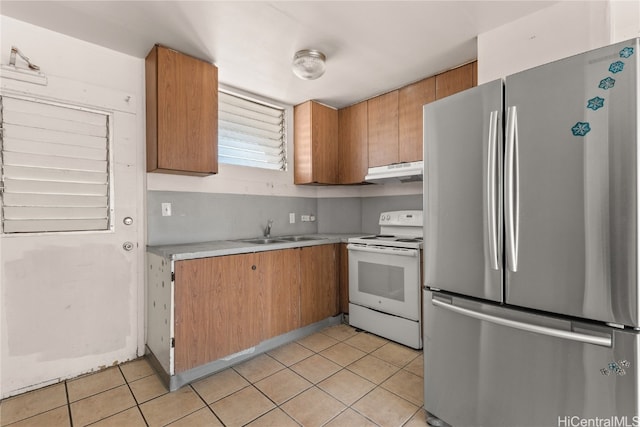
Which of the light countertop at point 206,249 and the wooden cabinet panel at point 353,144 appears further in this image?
the wooden cabinet panel at point 353,144

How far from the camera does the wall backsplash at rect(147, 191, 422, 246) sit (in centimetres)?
251

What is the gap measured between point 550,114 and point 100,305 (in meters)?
2.98

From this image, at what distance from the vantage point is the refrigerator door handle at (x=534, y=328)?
1.10m

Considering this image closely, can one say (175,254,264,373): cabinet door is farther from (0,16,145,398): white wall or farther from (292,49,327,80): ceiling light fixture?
(292,49,327,80): ceiling light fixture

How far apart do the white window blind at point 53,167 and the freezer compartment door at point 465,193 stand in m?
2.31

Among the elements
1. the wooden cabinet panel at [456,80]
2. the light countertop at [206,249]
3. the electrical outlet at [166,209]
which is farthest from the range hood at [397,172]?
the electrical outlet at [166,209]

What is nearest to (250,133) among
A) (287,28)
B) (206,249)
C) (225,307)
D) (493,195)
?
(287,28)

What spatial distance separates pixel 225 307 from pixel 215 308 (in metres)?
0.08

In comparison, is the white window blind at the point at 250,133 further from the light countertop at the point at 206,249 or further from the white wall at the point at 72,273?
the light countertop at the point at 206,249

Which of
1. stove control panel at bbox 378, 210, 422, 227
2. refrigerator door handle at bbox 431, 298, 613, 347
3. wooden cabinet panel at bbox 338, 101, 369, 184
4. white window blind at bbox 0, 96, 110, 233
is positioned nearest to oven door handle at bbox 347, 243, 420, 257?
stove control panel at bbox 378, 210, 422, 227

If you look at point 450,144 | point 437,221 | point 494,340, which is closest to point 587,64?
point 450,144

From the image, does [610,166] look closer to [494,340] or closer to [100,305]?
[494,340]

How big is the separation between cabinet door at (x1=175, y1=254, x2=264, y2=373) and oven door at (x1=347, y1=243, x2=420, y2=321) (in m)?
0.98

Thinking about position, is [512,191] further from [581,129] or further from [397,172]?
[397,172]
